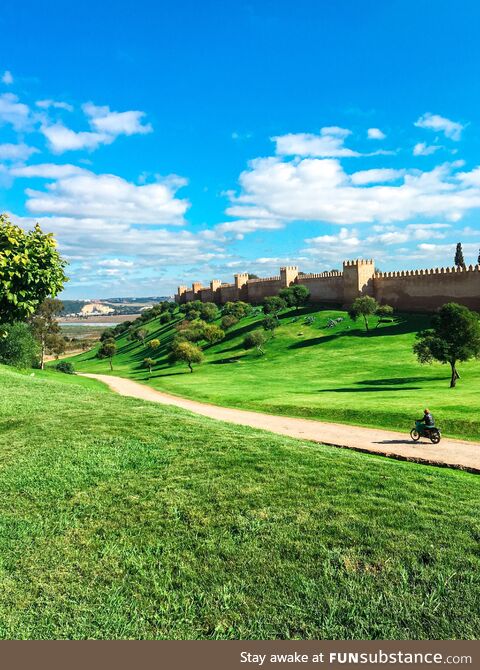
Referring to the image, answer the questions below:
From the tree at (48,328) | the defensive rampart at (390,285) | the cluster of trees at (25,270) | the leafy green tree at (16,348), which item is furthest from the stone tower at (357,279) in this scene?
the cluster of trees at (25,270)

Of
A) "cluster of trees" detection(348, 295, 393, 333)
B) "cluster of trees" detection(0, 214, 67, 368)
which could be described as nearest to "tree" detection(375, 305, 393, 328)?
"cluster of trees" detection(348, 295, 393, 333)

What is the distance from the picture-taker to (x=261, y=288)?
12219 centimetres

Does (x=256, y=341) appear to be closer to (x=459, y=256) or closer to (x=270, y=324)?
(x=270, y=324)

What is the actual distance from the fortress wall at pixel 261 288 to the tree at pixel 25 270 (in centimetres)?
10205

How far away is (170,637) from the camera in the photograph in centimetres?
545

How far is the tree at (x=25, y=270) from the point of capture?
39.5 ft

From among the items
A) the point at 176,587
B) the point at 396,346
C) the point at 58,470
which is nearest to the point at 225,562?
the point at 176,587

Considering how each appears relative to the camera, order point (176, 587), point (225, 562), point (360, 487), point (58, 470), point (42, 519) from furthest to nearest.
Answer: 1. point (58, 470)
2. point (360, 487)
3. point (42, 519)
4. point (225, 562)
5. point (176, 587)

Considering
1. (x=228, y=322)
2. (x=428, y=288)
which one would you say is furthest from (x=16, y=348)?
(x=428, y=288)

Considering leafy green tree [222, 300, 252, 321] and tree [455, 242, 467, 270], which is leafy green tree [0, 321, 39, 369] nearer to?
leafy green tree [222, 300, 252, 321]

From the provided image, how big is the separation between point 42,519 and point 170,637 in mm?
4090

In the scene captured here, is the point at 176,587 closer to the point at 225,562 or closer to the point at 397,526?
the point at 225,562

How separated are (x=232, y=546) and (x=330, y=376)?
42.2m

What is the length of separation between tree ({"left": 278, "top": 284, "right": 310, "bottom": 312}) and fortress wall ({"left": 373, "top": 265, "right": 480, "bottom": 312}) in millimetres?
15620
